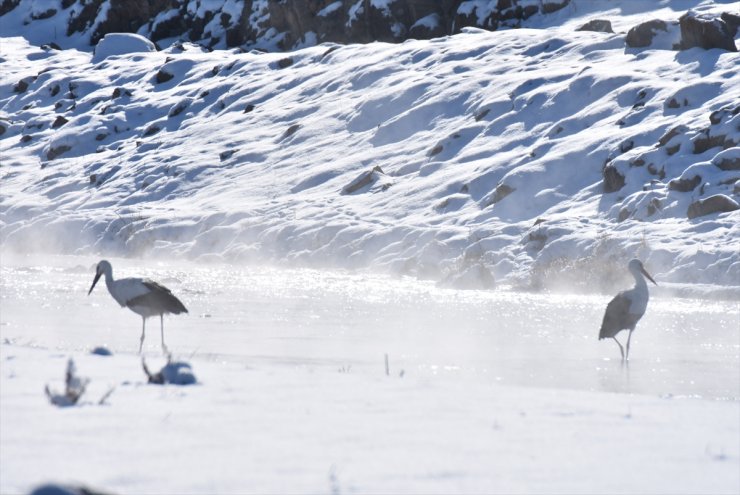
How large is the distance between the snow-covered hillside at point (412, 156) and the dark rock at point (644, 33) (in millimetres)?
214

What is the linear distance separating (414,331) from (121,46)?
50.8 meters

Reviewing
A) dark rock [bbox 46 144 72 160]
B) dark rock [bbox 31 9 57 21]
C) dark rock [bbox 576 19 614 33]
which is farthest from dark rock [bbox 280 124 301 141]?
dark rock [bbox 31 9 57 21]

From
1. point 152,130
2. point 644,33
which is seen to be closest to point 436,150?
point 644,33

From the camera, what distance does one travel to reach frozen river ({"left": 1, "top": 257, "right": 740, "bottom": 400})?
435 inches

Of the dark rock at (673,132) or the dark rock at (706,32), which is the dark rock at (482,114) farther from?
the dark rock at (673,132)

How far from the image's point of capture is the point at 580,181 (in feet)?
95.7

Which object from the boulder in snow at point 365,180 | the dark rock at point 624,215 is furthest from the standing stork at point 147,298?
the boulder in snow at point 365,180

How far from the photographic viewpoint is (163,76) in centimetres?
5297

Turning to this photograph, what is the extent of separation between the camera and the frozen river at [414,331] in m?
11.0

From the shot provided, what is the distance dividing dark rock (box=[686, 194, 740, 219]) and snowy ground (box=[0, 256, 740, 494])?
446 inches

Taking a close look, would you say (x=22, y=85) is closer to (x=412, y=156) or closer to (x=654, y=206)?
(x=412, y=156)

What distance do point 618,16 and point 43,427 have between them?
4621 centimetres

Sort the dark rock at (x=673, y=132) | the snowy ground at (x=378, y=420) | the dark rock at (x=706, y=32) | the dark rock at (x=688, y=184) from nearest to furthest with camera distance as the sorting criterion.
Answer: the snowy ground at (x=378, y=420), the dark rock at (x=688, y=184), the dark rock at (x=673, y=132), the dark rock at (x=706, y=32)

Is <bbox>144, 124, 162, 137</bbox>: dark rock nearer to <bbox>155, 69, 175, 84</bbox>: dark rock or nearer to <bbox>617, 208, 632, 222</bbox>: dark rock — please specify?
<bbox>155, 69, 175, 84</bbox>: dark rock
